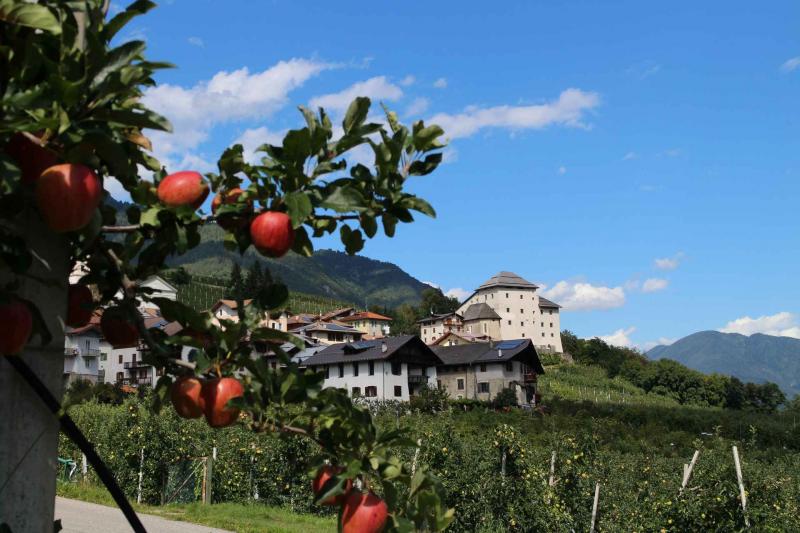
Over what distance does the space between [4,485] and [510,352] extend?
2242 inches

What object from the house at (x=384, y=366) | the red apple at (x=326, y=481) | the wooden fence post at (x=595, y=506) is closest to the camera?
the red apple at (x=326, y=481)

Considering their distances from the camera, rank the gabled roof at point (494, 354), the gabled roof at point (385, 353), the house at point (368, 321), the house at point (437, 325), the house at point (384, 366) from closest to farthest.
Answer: the house at point (384, 366) → the gabled roof at point (385, 353) → the gabled roof at point (494, 354) → the house at point (437, 325) → the house at point (368, 321)

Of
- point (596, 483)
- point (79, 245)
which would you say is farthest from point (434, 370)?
Result: point (79, 245)


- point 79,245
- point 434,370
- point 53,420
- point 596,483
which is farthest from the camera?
point 434,370

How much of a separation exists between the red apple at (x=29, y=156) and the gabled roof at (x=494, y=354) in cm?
5636

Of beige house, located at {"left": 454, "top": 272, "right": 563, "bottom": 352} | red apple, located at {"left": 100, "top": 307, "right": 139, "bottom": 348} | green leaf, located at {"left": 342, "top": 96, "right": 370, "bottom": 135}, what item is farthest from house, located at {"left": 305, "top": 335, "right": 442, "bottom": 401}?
green leaf, located at {"left": 342, "top": 96, "right": 370, "bottom": 135}

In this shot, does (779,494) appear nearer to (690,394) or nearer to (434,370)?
(434,370)

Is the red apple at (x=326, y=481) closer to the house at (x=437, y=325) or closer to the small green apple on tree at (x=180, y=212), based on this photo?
the small green apple on tree at (x=180, y=212)

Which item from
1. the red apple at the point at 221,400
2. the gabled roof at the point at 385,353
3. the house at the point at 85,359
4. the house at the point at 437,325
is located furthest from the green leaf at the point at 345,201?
the house at the point at 437,325

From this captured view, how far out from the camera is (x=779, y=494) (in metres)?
11.4

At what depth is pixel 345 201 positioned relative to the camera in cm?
130

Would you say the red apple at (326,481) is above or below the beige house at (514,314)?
below

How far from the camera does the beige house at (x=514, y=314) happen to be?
10231 cm

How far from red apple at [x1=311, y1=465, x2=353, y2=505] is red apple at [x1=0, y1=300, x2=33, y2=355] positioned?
564 mm
